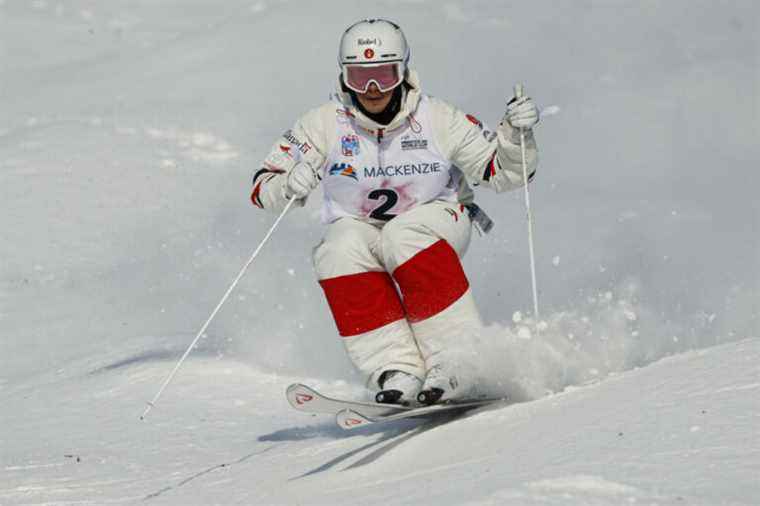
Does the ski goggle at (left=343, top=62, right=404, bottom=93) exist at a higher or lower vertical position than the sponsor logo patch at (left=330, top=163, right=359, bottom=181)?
higher

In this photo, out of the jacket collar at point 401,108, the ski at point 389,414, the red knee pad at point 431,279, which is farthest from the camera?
the jacket collar at point 401,108

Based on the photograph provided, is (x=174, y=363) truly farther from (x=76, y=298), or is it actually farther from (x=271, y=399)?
(x=76, y=298)

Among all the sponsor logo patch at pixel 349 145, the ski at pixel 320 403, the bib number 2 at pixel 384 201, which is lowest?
Answer: the ski at pixel 320 403

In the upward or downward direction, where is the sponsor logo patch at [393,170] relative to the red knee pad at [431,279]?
upward

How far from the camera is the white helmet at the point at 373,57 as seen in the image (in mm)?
5871

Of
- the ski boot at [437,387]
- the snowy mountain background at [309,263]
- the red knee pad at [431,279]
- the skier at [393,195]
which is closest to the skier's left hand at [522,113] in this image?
the skier at [393,195]

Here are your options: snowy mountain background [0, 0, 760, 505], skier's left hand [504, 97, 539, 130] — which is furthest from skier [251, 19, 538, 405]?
snowy mountain background [0, 0, 760, 505]

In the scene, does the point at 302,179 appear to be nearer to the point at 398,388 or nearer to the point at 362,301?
the point at 362,301

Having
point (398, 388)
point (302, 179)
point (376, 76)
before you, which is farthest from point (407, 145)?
point (398, 388)

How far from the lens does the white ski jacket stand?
236 inches

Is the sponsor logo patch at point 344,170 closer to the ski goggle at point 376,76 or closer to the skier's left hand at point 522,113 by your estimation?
the ski goggle at point 376,76

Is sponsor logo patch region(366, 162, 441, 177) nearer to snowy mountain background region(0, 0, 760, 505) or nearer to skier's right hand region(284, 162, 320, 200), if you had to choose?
skier's right hand region(284, 162, 320, 200)

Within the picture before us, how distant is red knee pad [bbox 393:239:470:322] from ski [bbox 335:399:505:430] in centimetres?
45

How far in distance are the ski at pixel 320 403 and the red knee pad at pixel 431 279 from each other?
1.96 ft
